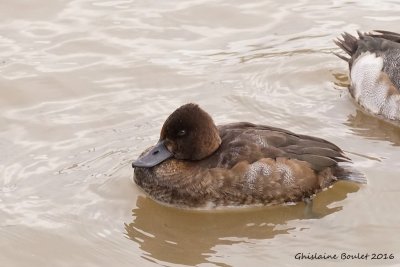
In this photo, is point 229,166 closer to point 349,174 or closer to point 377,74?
point 349,174

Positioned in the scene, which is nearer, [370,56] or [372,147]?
[372,147]

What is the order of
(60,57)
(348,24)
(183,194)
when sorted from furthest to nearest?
(348,24), (60,57), (183,194)

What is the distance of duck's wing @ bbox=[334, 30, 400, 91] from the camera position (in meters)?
8.09

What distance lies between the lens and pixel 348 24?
9.42m

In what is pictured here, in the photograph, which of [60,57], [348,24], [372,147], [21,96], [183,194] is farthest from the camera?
[348,24]

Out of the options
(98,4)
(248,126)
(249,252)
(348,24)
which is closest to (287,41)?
(348,24)

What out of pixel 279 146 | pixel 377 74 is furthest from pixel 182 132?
pixel 377 74

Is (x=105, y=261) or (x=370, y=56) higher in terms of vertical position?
(x=370, y=56)

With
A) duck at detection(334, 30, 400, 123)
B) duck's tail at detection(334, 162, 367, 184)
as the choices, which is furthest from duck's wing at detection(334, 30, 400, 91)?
duck's tail at detection(334, 162, 367, 184)

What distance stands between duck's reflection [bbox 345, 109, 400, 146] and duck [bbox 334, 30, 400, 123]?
8 centimetres

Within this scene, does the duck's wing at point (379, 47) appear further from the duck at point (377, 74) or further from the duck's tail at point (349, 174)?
the duck's tail at point (349, 174)

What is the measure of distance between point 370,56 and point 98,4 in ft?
9.75

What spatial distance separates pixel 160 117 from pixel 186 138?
3.91 feet

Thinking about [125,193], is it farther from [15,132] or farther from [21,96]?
[21,96]
